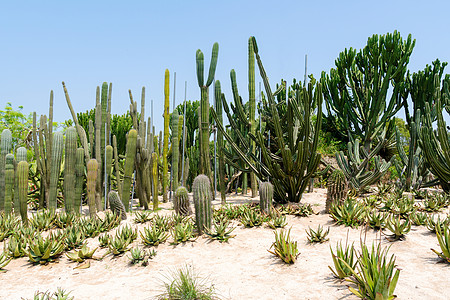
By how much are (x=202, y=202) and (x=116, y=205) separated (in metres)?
2.09

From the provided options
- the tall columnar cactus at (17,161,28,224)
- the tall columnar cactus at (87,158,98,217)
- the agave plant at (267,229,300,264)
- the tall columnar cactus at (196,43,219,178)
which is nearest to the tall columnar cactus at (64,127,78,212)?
the tall columnar cactus at (87,158,98,217)

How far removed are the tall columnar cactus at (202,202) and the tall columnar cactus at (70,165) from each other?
263 centimetres

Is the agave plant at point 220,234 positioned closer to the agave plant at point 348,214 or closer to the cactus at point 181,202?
the cactus at point 181,202

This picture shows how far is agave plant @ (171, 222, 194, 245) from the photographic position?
5358 mm

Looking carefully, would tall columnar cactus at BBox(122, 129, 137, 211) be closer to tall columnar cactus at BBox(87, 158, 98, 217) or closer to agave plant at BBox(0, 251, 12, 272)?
tall columnar cactus at BBox(87, 158, 98, 217)

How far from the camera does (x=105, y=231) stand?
609 centimetres

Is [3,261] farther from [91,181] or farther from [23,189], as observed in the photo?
[91,181]

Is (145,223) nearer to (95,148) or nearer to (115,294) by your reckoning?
(95,148)

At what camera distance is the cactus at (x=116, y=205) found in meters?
6.62

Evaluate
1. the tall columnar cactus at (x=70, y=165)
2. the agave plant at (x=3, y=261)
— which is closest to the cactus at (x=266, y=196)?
the tall columnar cactus at (x=70, y=165)

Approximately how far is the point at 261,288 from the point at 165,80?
20.3 ft

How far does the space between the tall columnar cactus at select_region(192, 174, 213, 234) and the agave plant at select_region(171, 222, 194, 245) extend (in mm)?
166

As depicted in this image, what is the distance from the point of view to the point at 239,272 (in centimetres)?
434

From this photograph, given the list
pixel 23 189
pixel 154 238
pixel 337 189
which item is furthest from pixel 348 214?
pixel 23 189
